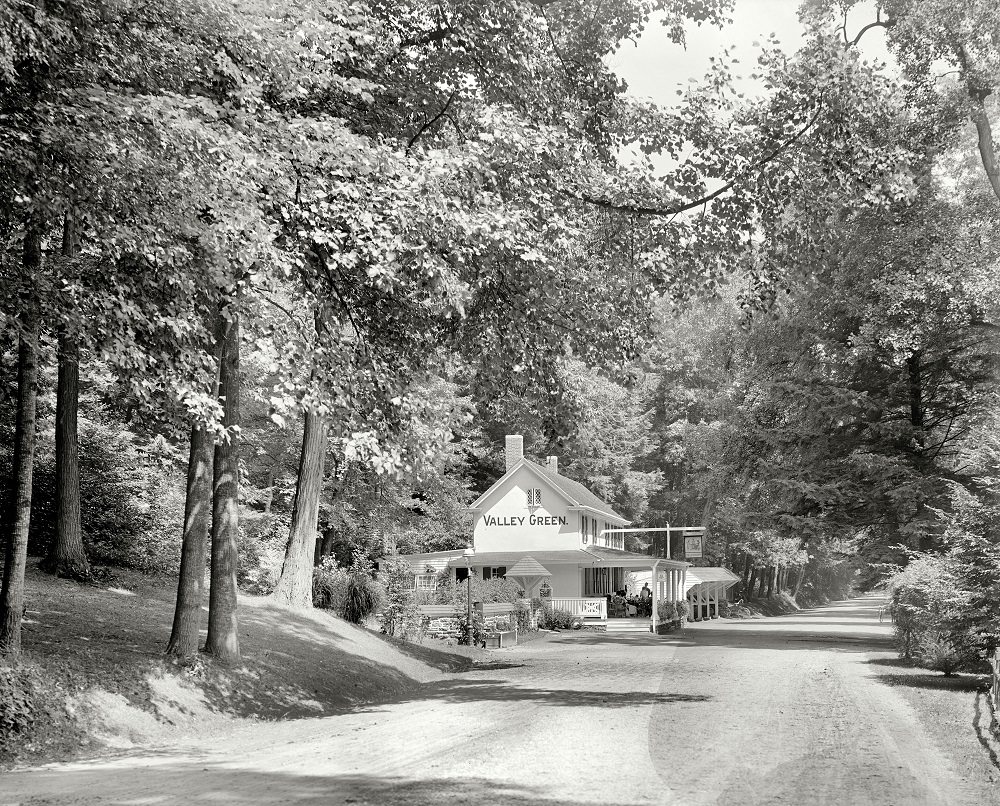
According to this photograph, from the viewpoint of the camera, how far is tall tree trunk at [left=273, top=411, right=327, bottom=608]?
22.4m

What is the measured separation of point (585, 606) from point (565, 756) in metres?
39.3

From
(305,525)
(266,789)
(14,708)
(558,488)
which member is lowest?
(266,789)

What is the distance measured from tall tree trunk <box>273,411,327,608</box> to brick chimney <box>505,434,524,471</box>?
3414 cm

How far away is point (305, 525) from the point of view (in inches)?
881

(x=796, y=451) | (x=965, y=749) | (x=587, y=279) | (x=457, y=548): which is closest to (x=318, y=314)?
(x=587, y=279)

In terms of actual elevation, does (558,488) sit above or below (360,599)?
above

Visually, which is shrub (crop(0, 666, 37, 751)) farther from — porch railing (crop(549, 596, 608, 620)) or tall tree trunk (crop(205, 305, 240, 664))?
porch railing (crop(549, 596, 608, 620))

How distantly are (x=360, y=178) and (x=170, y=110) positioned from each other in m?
2.35

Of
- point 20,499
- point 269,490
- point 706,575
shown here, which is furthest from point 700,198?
point 706,575

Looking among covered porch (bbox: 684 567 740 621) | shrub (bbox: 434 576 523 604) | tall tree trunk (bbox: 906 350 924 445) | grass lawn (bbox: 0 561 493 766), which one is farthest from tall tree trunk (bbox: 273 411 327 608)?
covered porch (bbox: 684 567 740 621)

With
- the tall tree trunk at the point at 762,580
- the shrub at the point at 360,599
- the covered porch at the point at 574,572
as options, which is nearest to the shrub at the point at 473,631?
the shrub at the point at 360,599

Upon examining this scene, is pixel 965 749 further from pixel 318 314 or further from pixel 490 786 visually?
pixel 318 314

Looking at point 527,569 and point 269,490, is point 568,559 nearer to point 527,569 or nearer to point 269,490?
point 527,569

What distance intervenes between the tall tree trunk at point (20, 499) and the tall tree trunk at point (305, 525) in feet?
32.5
